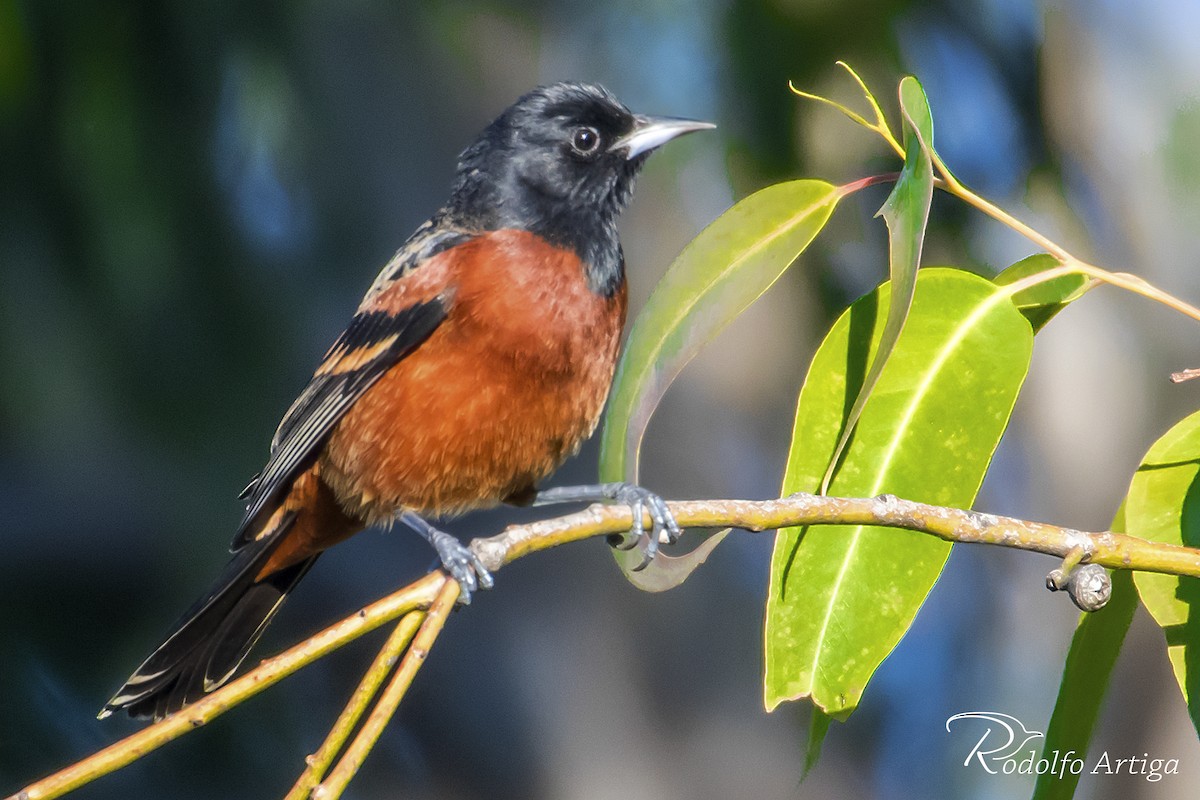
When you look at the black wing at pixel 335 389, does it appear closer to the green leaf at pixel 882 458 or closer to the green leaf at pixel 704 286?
the green leaf at pixel 704 286

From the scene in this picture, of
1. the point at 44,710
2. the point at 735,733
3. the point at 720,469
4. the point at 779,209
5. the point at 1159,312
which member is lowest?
the point at 735,733

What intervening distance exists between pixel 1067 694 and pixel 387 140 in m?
3.59

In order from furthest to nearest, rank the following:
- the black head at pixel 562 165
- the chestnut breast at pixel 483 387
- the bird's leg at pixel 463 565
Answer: the black head at pixel 562 165 → the chestnut breast at pixel 483 387 → the bird's leg at pixel 463 565

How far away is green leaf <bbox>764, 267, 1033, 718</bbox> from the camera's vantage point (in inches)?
66.7

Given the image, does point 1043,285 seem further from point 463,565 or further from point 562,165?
point 562,165

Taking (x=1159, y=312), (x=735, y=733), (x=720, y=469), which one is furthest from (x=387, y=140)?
(x=1159, y=312)

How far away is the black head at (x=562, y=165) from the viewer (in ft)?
9.02

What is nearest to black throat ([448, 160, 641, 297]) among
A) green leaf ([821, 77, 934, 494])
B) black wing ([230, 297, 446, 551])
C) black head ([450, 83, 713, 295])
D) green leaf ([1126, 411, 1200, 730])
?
black head ([450, 83, 713, 295])

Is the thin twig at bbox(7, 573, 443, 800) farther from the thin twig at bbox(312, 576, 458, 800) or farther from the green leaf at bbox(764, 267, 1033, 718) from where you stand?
the green leaf at bbox(764, 267, 1033, 718)

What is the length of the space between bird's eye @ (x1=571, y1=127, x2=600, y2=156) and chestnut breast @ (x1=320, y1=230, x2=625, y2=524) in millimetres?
310

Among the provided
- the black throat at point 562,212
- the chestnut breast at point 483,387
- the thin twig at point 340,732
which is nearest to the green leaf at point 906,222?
the thin twig at point 340,732

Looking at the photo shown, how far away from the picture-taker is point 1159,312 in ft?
15.0

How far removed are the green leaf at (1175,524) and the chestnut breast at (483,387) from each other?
45.0 inches

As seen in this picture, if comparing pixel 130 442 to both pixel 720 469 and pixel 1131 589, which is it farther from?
pixel 1131 589
